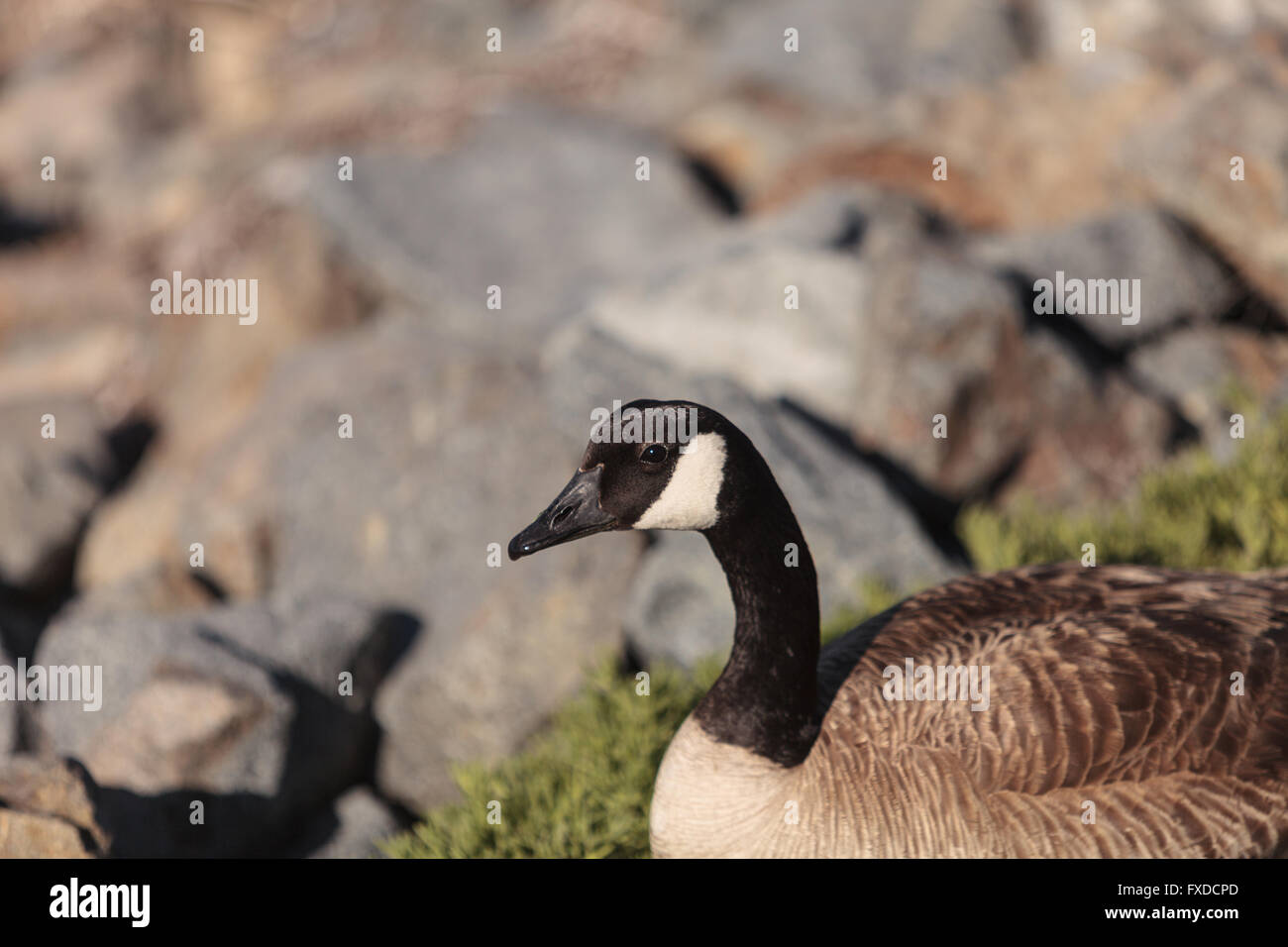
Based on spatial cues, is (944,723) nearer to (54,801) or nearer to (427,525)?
(54,801)

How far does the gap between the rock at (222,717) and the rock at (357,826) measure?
0.17 meters

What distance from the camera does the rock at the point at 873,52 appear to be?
12391 mm

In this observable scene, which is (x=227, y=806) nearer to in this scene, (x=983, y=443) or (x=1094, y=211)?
(x=983, y=443)

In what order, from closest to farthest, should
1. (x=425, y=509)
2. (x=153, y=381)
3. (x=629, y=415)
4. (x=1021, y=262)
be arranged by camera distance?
(x=629, y=415) < (x=425, y=509) < (x=1021, y=262) < (x=153, y=381)

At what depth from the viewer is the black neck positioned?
13.6 ft

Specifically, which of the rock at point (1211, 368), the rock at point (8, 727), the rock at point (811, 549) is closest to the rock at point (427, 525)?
the rock at point (811, 549)

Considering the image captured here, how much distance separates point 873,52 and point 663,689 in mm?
9526

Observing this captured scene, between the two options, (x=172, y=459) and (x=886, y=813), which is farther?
(x=172, y=459)

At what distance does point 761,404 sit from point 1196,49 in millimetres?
6408

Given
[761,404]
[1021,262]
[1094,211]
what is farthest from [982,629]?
[1094,211]

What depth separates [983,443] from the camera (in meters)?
7.47

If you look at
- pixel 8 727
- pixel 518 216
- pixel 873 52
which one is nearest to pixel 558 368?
pixel 8 727

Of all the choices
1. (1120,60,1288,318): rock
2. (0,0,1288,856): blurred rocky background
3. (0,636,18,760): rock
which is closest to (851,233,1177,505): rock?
(0,0,1288,856): blurred rocky background

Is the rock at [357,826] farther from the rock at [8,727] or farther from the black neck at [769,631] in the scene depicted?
the black neck at [769,631]
